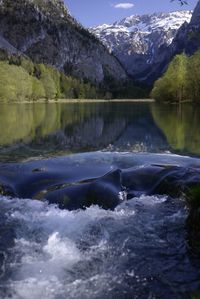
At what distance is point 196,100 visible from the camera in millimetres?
100562

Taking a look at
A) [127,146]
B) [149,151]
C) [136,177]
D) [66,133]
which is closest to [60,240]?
[136,177]

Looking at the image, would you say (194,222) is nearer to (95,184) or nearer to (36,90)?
(95,184)

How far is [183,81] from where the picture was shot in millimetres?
101312

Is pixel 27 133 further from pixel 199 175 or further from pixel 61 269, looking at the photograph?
pixel 61 269

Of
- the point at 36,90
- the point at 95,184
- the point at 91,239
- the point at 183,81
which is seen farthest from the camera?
the point at 36,90

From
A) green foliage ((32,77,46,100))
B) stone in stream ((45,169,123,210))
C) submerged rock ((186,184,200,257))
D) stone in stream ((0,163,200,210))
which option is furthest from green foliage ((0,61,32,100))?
submerged rock ((186,184,200,257))

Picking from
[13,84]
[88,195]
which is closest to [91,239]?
[88,195]

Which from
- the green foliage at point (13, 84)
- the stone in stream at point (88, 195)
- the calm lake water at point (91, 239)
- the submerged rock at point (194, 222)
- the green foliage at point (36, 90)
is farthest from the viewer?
the green foliage at point (36, 90)

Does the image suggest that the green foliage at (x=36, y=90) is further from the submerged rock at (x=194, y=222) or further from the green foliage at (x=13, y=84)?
the submerged rock at (x=194, y=222)

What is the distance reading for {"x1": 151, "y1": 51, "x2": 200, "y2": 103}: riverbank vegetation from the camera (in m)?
94.7

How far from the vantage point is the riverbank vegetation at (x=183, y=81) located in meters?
94.7

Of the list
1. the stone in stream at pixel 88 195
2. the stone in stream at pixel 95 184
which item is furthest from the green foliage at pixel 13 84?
the stone in stream at pixel 88 195

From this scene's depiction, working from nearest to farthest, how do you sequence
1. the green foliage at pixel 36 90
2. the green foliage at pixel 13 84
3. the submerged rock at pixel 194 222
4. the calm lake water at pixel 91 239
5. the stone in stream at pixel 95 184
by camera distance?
1. the calm lake water at pixel 91 239
2. the submerged rock at pixel 194 222
3. the stone in stream at pixel 95 184
4. the green foliage at pixel 13 84
5. the green foliage at pixel 36 90

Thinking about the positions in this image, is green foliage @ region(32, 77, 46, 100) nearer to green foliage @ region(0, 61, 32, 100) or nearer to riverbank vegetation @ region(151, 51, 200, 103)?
green foliage @ region(0, 61, 32, 100)
